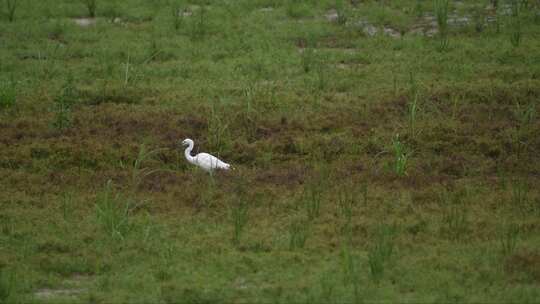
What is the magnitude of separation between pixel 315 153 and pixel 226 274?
2.79 metres

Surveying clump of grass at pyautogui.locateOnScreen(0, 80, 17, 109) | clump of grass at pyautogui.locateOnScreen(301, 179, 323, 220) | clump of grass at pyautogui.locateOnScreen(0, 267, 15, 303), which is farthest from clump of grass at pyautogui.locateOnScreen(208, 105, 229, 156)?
clump of grass at pyautogui.locateOnScreen(0, 267, 15, 303)

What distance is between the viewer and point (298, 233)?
765 centimetres

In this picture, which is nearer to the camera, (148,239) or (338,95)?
(148,239)

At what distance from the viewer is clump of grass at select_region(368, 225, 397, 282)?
22.5ft

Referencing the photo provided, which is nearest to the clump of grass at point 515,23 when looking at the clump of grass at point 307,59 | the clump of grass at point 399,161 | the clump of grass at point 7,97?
the clump of grass at point 307,59

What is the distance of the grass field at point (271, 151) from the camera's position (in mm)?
7031

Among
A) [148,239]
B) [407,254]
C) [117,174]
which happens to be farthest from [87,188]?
[407,254]

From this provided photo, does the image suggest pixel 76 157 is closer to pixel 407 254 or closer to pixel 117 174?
pixel 117 174

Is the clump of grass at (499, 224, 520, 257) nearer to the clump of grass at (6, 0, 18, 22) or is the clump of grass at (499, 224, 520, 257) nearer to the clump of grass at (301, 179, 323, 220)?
the clump of grass at (301, 179, 323, 220)

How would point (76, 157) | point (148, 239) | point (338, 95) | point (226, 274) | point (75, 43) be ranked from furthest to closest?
point (75, 43) → point (338, 95) → point (76, 157) → point (148, 239) → point (226, 274)

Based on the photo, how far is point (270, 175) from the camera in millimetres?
9039

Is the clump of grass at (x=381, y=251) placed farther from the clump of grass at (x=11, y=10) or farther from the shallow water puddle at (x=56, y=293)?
the clump of grass at (x=11, y=10)

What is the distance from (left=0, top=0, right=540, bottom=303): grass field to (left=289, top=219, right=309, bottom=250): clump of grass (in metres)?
0.02

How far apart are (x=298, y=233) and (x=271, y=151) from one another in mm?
2148
